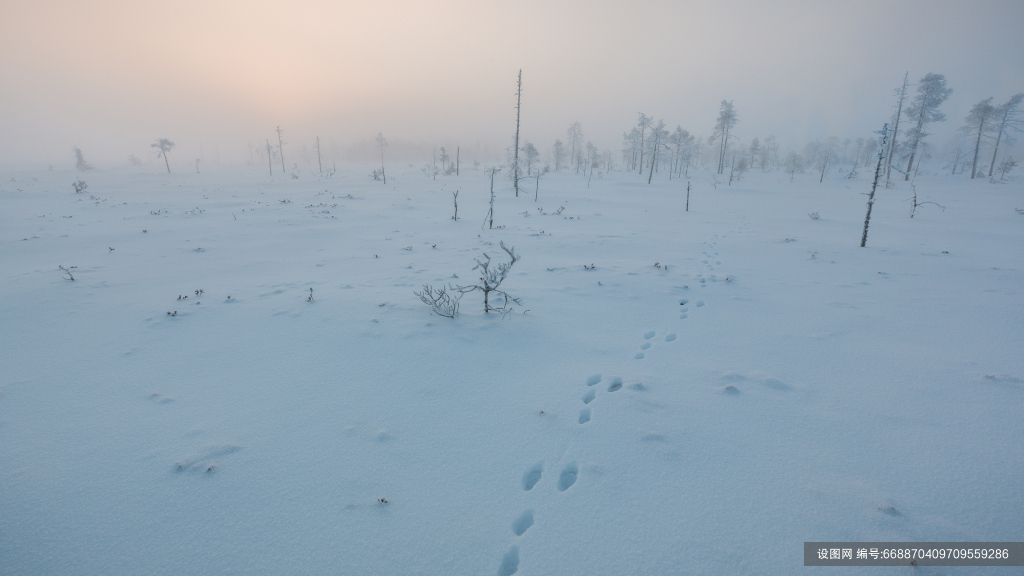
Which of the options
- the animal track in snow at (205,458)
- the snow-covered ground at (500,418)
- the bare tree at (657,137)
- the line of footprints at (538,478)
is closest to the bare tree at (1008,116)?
the bare tree at (657,137)

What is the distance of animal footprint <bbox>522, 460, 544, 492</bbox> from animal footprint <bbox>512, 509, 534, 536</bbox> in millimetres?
223

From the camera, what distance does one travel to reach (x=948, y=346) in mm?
5742

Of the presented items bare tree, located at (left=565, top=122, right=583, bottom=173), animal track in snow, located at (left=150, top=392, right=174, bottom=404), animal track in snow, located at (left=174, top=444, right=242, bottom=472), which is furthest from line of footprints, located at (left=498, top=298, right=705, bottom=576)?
bare tree, located at (left=565, top=122, right=583, bottom=173)

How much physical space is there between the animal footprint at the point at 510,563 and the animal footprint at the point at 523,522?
0.44ft

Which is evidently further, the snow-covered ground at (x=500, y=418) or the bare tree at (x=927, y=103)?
the bare tree at (x=927, y=103)

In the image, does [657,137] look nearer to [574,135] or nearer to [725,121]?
[725,121]

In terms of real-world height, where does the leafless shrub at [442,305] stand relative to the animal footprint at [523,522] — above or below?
above

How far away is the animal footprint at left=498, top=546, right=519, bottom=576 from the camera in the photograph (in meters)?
2.59

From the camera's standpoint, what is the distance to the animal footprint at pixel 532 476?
324cm

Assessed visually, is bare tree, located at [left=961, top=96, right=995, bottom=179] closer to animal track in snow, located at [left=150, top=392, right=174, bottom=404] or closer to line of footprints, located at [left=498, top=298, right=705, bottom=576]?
line of footprints, located at [left=498, top=298, right=705, bottom=576]

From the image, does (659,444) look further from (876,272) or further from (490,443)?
(876,272)

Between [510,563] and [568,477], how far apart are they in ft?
2.94

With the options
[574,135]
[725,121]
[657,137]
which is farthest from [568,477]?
[574,135]

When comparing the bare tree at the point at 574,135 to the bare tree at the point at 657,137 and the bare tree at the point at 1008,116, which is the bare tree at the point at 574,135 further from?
the bare tree at the point at 1008,116
